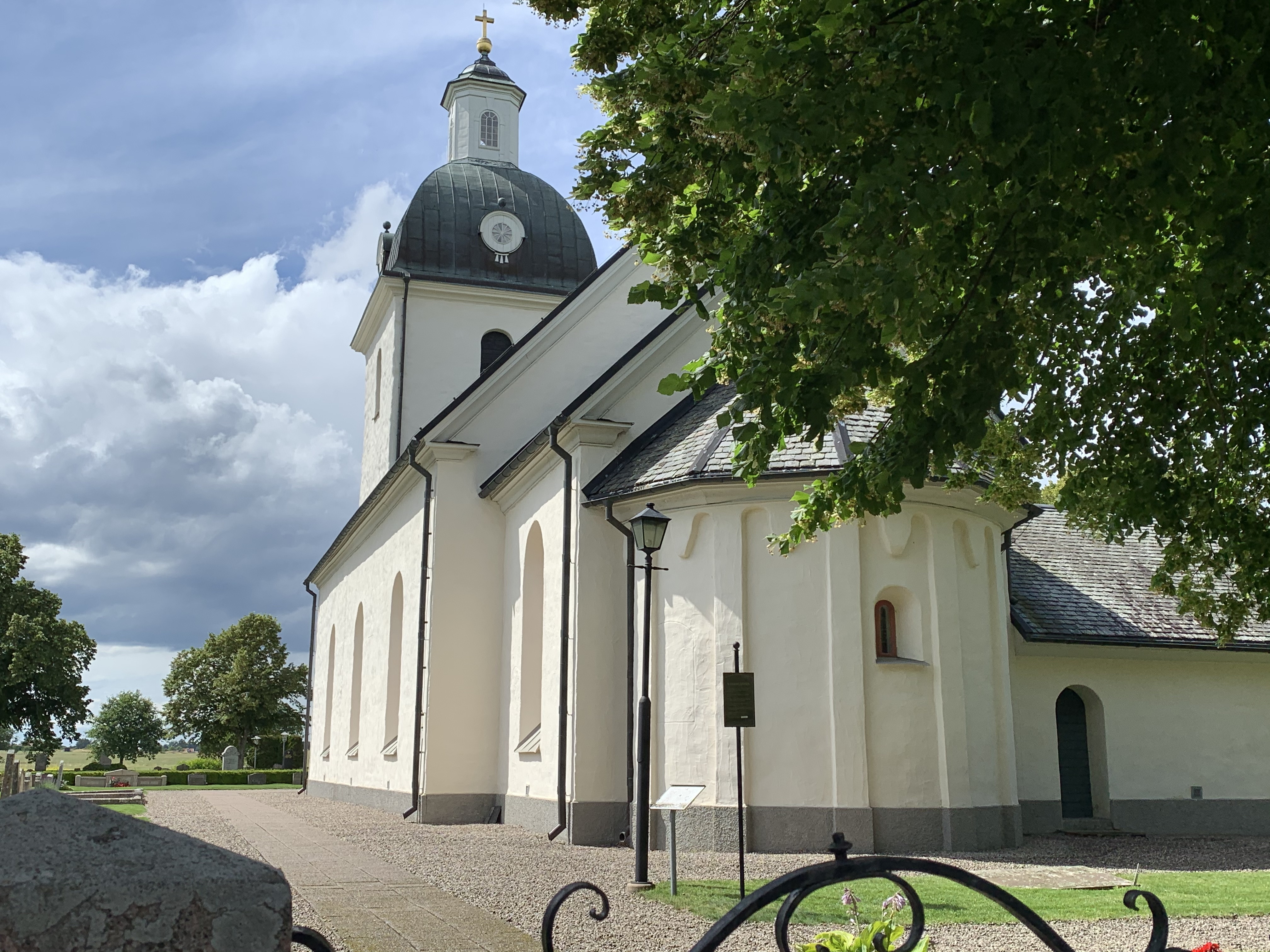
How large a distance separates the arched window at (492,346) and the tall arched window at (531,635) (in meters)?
9.23

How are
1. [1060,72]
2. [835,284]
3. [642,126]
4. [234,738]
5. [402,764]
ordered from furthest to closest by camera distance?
[234,738], [402,764], [642,126], [835,284], [1060,72]

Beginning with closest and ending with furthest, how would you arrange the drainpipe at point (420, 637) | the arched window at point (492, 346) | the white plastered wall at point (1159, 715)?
the white plastered wall at point (1159, 715), the drainpipe at point (420, 637), the arched window at point (492, 346)

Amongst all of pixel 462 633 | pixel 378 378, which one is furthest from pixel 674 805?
pixel 378 378

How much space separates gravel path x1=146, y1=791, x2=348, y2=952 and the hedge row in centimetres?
1251

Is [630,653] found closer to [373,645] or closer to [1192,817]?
[1192,817]

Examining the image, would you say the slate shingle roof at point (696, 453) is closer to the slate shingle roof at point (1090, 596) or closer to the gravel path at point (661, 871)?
the gravel path at point (661, 871)

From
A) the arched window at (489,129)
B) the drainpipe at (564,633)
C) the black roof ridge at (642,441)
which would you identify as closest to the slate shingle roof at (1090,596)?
the black roof ridge at (642,441)

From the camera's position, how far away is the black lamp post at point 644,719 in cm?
1156

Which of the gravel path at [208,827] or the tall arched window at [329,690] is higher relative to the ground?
the tall arched window at [329,690]

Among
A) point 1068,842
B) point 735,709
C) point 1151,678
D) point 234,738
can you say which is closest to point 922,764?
point 1068,842

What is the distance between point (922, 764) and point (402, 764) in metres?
11.9

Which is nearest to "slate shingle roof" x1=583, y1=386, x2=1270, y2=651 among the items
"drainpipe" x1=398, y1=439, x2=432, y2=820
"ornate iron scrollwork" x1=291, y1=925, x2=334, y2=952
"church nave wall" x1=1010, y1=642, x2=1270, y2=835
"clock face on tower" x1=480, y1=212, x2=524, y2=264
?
"church nave wall" x1=1010, y1=642, x2=1270, y2=835

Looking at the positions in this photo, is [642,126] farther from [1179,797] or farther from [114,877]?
[1179,797]

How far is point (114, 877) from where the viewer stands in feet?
7.13
